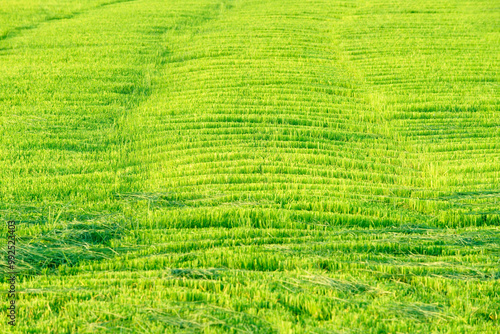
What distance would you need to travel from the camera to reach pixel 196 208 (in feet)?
18.4

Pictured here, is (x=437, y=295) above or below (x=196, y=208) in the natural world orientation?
below

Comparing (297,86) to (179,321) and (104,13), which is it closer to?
(179,321)

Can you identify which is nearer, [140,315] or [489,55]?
[140,315]

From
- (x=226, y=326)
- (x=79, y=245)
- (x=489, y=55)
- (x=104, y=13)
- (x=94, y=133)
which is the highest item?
(x=104, y=13)

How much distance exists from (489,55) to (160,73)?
807 cm

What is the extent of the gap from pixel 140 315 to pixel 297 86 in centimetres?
773

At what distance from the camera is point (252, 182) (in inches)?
256

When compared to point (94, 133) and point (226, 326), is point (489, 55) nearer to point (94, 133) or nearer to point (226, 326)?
point (94, 133)

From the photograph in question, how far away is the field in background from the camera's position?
380 cm

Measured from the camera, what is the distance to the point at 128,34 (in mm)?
15391

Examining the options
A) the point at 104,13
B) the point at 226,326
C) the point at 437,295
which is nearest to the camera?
the point at 226,326

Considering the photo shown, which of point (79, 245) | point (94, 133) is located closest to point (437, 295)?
point (79, 245)

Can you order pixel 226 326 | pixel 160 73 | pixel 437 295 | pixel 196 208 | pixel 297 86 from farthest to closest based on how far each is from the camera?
1. pixel 160 73
2. pixel 297 86
3. pixel 196 208
4. pixel 437 295
5. pixel 226 326

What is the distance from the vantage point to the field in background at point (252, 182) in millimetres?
3799
